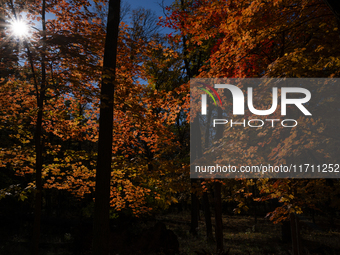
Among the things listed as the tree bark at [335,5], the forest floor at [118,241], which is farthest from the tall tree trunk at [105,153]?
the forest floor at [118,241]

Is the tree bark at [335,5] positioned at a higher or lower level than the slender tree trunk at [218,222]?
higher

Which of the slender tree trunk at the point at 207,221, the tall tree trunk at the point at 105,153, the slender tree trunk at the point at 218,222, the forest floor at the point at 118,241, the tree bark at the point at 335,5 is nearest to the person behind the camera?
the tree bark at the point at 335,5

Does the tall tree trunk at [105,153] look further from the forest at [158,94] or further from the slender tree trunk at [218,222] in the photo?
the slender tree trunk at [218,222]

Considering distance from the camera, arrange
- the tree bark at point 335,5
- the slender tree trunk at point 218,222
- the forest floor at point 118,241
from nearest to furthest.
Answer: the tree bark at point 335,5, the slender tree trunk at point 218,222, the forest floor at point 118,241

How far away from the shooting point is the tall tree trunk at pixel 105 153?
18.0ft

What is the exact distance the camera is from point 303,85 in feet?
20.5

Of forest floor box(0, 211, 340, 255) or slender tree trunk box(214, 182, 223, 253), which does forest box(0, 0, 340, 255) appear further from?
forest floor box(0, 211, 340, 255)

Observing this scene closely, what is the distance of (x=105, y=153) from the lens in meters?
5.93

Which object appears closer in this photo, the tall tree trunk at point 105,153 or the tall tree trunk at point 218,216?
the tall tree trunk at point 105,153

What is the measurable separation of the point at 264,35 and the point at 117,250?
12435 mm

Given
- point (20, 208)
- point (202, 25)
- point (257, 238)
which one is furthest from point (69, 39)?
point (20, 208)

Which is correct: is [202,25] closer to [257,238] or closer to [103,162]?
[103,162]

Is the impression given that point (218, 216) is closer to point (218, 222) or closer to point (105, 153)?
point (218, 222)

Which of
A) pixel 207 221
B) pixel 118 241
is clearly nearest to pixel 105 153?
pixel 118 241
